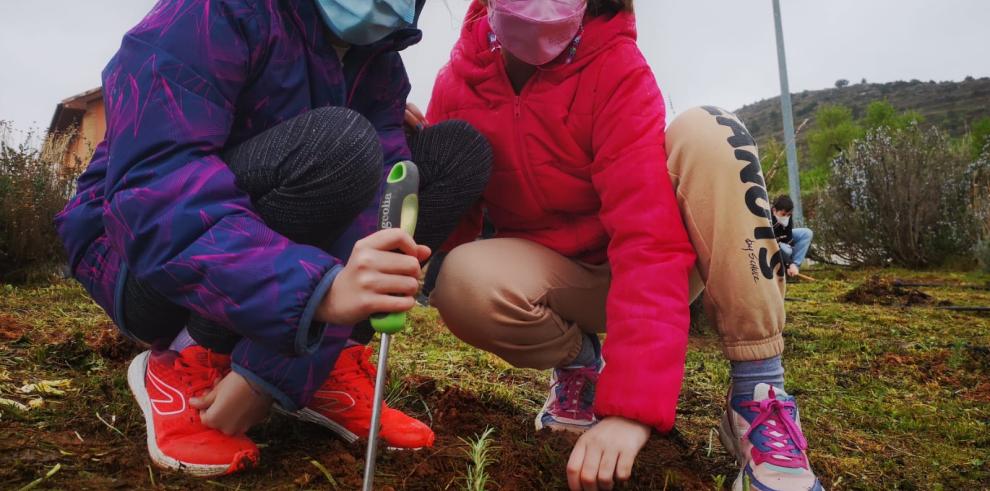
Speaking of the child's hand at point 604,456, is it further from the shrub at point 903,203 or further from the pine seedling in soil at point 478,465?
the shrub at point 903,203

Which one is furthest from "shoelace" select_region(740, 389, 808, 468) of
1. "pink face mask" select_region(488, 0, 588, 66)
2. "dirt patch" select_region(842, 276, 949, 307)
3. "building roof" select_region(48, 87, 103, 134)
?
"building roof" select_region(48, 87, 103, 134)

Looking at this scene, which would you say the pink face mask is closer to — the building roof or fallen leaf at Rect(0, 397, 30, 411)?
fallen leaf at Rect(0, 397, 30, 411)

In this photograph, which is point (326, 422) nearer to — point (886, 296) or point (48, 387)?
point (48, 387)

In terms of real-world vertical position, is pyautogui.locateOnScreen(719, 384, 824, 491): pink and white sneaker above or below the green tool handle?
below

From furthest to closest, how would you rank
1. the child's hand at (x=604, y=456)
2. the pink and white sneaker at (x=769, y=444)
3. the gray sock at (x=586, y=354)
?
the gray sock at (x=586, y=354) → the pink and white sneaker at (x=769, y=444) → the child's hand at (x=604, y=456)

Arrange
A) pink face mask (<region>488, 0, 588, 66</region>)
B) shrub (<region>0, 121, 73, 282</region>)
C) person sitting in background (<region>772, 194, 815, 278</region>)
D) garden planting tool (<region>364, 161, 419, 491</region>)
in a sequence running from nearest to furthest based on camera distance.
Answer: garden planting tool (<region>364, 161, 419, 491</region>) → pink face mask (<region>488, 0, 588, 66</region>) → shrub (<region>0, 121, 73, 282</region>) → person sitting in background (<region>772, 194, 815, 278</region>)

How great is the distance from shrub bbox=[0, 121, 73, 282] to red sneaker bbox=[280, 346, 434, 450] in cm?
437

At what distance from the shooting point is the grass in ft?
4.27

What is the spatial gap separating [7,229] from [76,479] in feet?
15.0

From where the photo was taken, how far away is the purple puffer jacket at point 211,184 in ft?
3.42

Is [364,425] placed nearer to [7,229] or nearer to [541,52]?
[541,52]

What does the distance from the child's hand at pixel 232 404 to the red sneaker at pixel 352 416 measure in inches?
6.2

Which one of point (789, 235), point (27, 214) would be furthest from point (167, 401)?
point (789, 235)

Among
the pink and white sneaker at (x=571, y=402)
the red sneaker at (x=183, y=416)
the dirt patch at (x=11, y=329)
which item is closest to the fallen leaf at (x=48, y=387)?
the red sneaker at (x=183, y=416)
